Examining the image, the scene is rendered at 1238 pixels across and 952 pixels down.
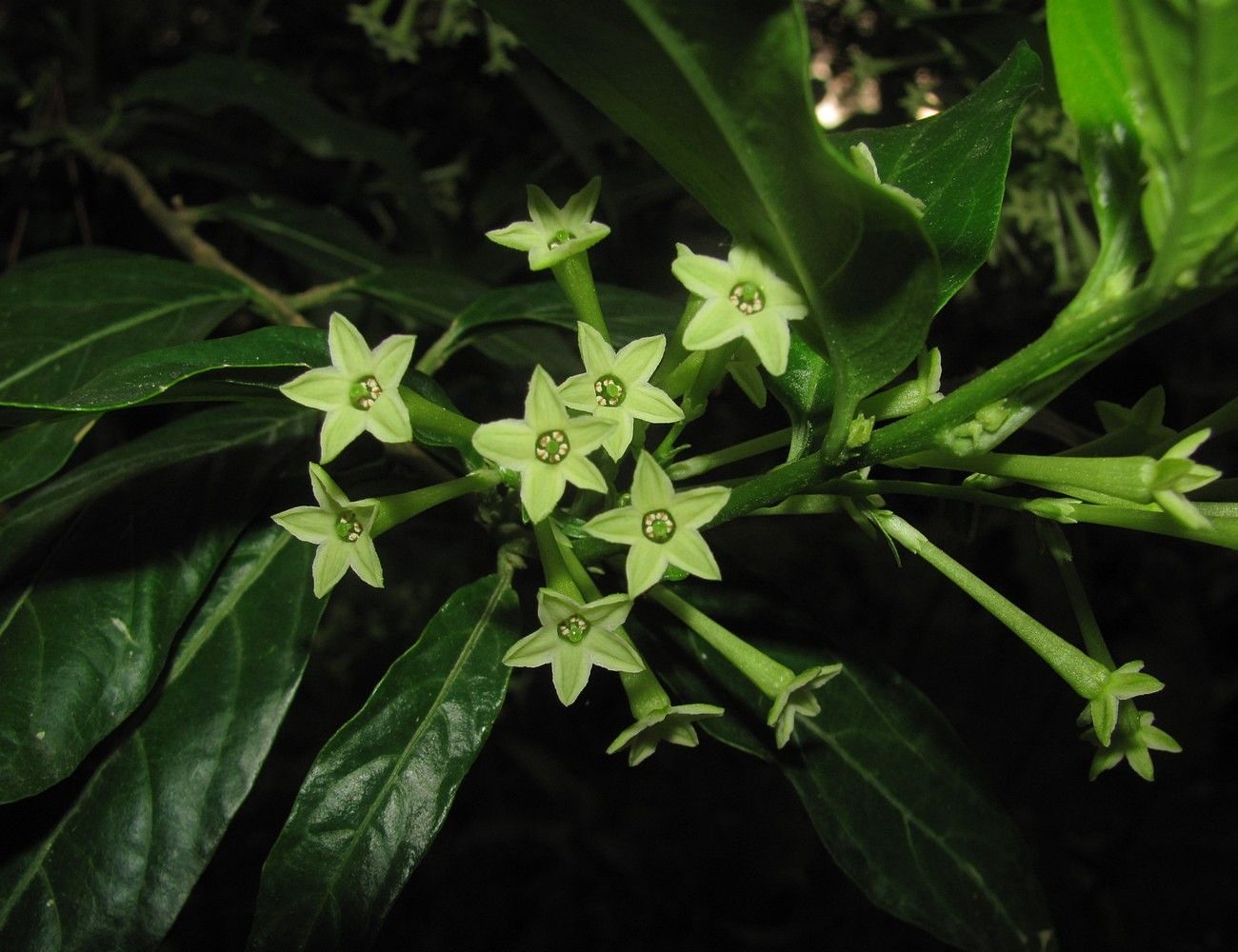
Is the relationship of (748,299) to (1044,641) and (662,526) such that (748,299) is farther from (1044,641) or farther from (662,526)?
(1044,641)

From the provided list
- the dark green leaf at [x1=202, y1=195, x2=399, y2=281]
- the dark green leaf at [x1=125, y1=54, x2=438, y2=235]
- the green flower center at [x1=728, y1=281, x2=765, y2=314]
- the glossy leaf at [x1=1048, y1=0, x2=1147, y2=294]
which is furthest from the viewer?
the dark green leaf at [x1=125, y1=54, x2=438, y2=235]

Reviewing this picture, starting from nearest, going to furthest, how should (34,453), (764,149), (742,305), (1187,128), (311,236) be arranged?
1. (1187,128)
2. (764,149)
3. (742,305)
4. (34,453)
5. (311,236)

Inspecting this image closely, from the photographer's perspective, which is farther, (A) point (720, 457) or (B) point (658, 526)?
(A) point (720, 457)

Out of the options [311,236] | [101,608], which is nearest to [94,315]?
[101,608]

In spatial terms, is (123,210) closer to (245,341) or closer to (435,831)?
(245,341)

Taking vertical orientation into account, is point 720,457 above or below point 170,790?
above

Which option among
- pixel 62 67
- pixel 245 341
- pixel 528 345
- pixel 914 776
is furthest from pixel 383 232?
pixel 914 776

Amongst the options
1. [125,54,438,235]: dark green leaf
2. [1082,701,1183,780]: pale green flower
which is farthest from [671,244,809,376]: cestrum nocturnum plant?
[125,54,438,235]: dark green leaf

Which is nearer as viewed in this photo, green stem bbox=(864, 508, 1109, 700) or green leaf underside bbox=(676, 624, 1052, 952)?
green stem bbox=(864, 508, 1109, 700)

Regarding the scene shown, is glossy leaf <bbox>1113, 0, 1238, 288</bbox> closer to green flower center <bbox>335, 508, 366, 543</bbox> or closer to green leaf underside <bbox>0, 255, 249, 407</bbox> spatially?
green flower center <bbox>335, 508, 366, 543</bbox>
